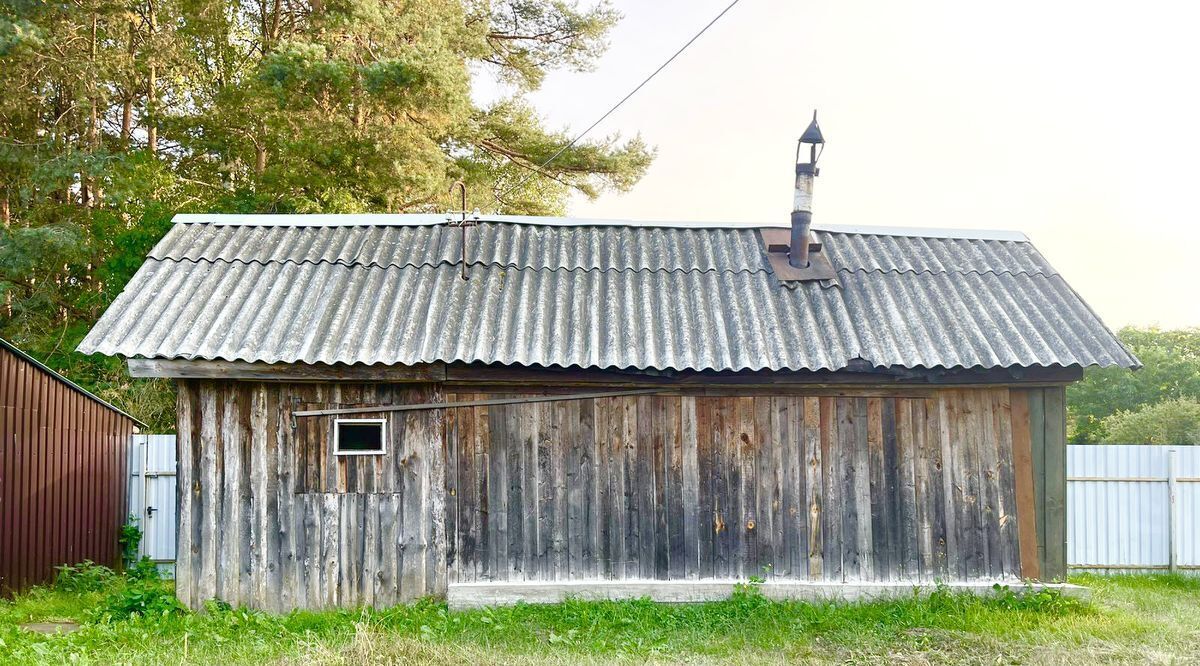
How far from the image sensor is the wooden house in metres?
8.24

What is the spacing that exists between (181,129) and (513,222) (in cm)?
1298

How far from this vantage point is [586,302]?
9141mm

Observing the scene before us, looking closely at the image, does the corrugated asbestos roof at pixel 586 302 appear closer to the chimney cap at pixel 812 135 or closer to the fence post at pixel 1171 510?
the chimney cap at pixel 812 135

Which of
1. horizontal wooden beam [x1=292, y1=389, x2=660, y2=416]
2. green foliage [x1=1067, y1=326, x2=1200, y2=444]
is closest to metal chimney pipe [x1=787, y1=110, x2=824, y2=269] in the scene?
horizontal wooden beam [x1=292, y1=389, x2=660, y2=416]

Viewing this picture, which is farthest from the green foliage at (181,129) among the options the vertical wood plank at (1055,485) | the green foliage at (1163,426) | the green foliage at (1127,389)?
the green foliage at (1127,389)

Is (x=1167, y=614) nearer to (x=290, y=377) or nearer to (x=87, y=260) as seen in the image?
(x=290, y=377)

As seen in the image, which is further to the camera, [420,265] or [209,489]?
[420,265]

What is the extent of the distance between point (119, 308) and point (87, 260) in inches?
462

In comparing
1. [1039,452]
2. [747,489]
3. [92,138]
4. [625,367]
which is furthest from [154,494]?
[1039,452]

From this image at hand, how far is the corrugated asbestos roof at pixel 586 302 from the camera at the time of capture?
820 centimetres

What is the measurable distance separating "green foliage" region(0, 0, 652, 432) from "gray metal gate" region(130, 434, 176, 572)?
523 centimetres

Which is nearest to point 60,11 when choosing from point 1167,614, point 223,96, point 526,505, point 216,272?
point 223,96

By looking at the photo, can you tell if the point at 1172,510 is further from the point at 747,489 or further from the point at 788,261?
the point at 747,489

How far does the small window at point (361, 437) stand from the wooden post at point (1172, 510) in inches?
403
